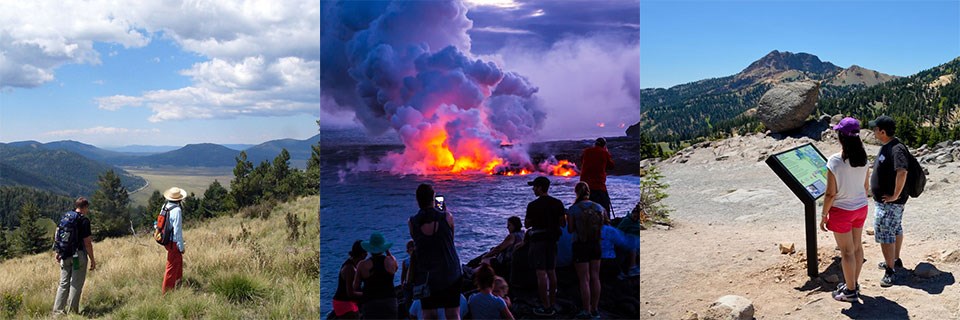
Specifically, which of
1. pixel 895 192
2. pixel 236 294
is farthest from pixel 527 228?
pixel 236 294

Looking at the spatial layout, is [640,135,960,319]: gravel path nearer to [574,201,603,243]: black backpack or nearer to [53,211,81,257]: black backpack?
[574,201,603,243]: black backpack

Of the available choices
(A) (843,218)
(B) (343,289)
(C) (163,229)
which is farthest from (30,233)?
(A) (843,218)

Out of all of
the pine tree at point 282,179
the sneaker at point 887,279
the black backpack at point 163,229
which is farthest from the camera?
the pine tree at point 282,179

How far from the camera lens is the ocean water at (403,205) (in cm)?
402

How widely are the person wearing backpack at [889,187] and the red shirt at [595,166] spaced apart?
3869 mm

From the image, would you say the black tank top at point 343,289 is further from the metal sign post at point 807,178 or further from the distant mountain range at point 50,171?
the distant mountain range at point 50,171

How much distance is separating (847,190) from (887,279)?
1.54 m

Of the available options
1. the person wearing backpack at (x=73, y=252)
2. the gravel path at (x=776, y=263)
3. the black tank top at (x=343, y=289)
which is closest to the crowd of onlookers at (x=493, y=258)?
the black tank top at (x=343, y=289)

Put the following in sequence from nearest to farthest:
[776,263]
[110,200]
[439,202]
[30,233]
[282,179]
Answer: [439,202], [776,263], [282,179], [30,233], [110,200]

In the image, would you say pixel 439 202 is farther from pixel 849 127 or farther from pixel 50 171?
pixel 50 171

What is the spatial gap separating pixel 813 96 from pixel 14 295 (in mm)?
29490

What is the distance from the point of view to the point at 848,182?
19.8 ft

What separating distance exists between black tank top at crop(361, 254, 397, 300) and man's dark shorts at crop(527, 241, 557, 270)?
35.1 inches

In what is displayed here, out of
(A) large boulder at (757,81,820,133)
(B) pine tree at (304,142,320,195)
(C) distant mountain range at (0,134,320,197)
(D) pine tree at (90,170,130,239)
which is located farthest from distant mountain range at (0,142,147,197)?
(A) large boulder at (757,81,820,133)
